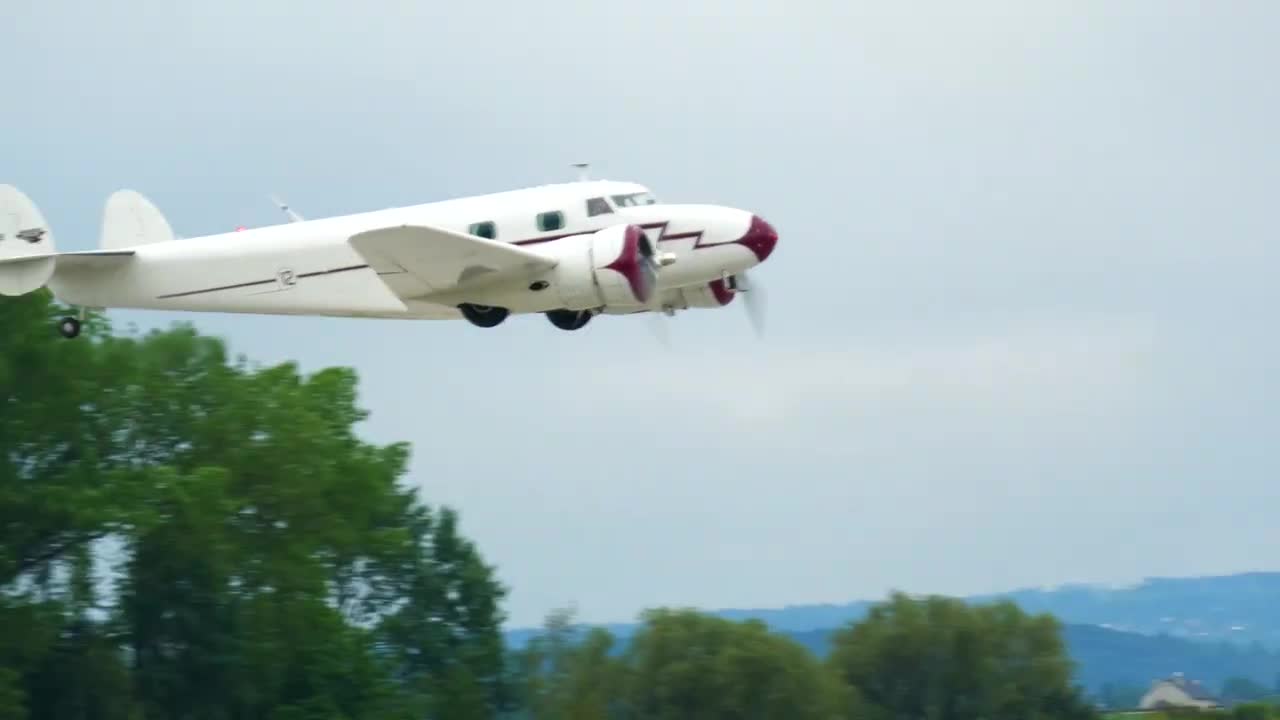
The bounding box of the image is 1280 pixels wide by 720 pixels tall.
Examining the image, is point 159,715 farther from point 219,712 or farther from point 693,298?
point 693,298

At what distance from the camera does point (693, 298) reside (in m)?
21.2

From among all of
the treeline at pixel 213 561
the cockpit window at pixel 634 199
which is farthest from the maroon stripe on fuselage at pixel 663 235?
the treeline at pixel 213 561

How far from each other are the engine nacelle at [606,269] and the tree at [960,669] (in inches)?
1058

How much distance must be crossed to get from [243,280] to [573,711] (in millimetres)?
20584

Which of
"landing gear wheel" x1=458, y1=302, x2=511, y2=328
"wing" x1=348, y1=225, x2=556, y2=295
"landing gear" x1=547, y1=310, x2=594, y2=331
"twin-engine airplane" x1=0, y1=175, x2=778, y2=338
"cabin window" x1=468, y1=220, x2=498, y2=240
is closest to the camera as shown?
"wing" x1=348, y1=225, x2=556, y2=295

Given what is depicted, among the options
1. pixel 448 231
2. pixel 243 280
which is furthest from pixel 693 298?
pixel 243 280

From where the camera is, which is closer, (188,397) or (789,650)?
(188,397)

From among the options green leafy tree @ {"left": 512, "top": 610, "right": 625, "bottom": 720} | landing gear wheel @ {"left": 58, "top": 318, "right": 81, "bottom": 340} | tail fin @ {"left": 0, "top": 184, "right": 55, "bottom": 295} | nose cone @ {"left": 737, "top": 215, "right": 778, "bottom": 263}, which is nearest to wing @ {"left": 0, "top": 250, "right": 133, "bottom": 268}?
tail fin @ {"left": 0, "top": 184, "right": 55, "bottom": 295}

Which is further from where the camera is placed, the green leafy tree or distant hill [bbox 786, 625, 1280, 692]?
distant hill [bbox 786, 625, 1280, 692]

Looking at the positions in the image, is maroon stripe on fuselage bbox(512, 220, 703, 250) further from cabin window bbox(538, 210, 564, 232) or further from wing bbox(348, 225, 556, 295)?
wing bbox(348, 225, 556, 295)

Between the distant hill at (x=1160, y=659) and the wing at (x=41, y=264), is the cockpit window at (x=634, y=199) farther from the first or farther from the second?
the distant hill at (x=1160, y=659)

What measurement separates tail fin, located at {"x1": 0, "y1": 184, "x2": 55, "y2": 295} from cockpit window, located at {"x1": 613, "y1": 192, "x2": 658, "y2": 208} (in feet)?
23.8

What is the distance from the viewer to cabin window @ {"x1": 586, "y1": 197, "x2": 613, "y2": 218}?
19.8 m

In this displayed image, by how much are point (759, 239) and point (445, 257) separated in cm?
350
